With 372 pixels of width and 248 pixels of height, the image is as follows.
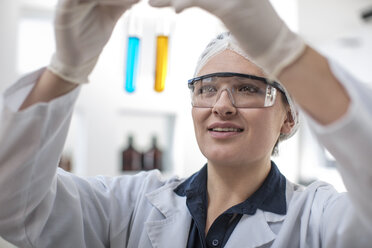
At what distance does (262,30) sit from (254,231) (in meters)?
0.65

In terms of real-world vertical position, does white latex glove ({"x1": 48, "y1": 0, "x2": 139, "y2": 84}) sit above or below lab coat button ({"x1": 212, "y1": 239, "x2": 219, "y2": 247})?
above

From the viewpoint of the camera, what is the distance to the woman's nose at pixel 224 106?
1.15 metres

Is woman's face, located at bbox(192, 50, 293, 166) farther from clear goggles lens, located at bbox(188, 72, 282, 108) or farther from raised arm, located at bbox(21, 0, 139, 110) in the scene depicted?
raised arm, located at bbox(21, 0, 139, 110)

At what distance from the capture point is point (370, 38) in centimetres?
355

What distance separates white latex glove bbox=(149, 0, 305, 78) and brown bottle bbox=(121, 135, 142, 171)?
201cm

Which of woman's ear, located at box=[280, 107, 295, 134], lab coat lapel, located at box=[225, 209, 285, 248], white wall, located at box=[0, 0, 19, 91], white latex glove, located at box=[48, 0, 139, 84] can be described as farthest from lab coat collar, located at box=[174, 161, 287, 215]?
white wall, located at box=[0, 0, 19, 91]

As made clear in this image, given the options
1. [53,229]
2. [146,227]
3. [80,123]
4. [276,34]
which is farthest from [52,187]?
[80,123]

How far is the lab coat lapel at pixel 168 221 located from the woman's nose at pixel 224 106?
35 centimetres

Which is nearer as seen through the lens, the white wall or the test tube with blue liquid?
the test tube with blue liquid

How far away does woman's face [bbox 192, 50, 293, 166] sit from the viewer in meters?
1.16

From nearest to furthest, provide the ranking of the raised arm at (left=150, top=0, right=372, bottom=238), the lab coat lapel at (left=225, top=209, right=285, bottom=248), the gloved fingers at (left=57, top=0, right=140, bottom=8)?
the raised arm at (left=150, top=0, right=372, bottom=238) → the gloved fingers at (left=57, top=0, right=140, bottom=8) → the lab coat lapel at (left=225, top=209, right=285, bottom=248)

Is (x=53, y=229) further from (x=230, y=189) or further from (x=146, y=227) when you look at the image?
(x=230, y=189)

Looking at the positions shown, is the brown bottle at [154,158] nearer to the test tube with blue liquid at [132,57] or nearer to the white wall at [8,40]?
the white wall at [8,40]

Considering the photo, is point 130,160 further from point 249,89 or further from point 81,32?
point 81,32
